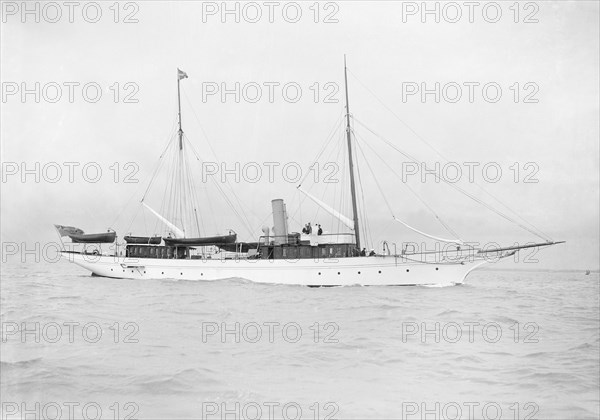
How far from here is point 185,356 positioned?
12773 mm

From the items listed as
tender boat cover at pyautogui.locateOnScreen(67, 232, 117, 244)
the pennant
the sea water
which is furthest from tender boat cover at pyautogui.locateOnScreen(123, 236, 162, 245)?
the sea water

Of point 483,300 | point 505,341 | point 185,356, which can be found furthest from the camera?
point 483,300

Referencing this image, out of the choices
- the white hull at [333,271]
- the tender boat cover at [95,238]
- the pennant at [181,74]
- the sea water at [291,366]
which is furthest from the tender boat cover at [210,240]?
the sea water at [291,366]

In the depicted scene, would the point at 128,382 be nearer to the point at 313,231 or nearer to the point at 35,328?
the point at 35,328

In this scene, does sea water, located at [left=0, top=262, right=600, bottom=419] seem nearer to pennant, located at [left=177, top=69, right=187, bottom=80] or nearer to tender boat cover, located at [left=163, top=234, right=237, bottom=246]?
tender boat cover, located at [left=163, top=234, right=237, bottom=246]

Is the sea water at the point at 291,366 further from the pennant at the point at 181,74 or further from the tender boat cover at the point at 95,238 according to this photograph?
the pennant at the point at 181,74

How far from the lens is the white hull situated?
39.9 metres

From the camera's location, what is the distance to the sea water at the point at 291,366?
964cm

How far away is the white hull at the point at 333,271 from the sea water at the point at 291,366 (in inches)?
731

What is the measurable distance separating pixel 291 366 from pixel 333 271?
28.0 metres

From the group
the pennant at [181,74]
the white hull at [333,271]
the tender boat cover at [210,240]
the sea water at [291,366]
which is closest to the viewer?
the sea water at [291,366]

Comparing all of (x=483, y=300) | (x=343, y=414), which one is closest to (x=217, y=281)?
(x=483, y=300)

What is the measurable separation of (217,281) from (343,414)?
3471cm

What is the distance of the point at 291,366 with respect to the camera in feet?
40.7
